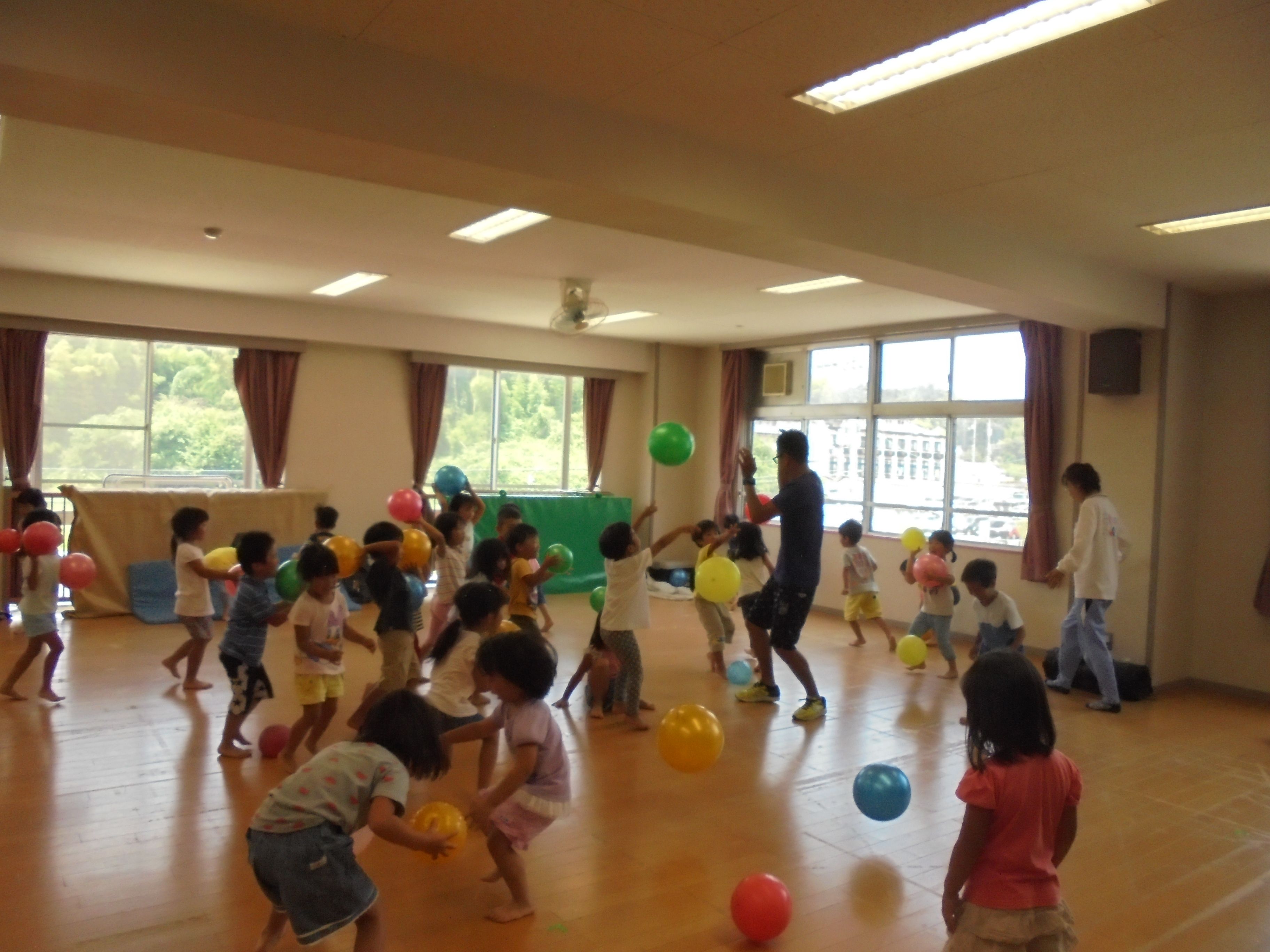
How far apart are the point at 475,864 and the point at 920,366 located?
720 cm

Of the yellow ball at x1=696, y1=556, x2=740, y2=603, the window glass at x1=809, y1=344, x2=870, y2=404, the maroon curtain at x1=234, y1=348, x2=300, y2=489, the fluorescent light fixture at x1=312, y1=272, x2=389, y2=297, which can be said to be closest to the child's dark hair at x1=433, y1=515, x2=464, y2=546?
the yellow ball at x1=696, y1=556, x2=740, y2=603

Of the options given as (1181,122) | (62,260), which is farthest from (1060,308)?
(62,260)

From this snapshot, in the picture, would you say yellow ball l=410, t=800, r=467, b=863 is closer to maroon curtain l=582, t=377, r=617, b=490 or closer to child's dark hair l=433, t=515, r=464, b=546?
child's dark hair l=433, t=515, r=464, b=546

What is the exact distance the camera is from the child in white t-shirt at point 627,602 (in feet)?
17.4

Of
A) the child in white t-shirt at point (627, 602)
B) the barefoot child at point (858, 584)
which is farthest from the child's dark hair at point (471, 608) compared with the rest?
the barefoot child at point (858, 584)

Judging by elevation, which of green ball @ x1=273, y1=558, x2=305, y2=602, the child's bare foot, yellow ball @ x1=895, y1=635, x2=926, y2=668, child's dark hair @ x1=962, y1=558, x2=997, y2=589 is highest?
child's dark hair @ x1=962, y1=558, x2=997, y2=589

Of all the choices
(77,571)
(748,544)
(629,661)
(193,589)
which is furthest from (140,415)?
(629,661)

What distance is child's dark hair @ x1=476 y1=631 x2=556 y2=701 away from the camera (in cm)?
287

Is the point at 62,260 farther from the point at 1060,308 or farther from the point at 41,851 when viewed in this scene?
the point at 1060,308

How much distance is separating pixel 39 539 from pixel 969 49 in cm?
543

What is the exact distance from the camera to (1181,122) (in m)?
3.83

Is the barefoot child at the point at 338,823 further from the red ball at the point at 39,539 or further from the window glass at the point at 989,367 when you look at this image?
the window glass at the point at 989,367

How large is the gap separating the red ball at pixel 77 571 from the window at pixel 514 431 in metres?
4.49

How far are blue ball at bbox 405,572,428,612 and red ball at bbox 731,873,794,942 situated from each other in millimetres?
2375
